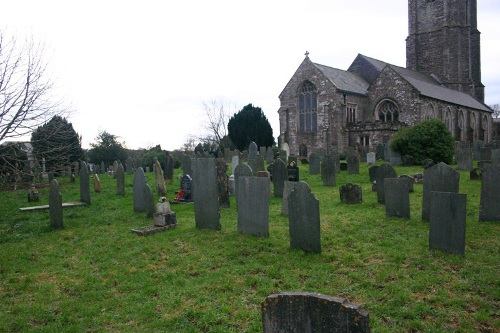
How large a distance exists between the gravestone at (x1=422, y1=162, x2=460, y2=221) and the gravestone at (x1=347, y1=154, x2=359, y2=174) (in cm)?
890

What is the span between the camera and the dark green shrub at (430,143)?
19.5 meters

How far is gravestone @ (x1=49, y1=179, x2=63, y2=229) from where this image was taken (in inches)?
357

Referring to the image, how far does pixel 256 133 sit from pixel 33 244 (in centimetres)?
2893

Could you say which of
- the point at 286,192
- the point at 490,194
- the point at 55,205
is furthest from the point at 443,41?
the point at 55,205

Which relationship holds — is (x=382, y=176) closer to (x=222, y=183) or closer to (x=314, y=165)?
(x=222, y=183)

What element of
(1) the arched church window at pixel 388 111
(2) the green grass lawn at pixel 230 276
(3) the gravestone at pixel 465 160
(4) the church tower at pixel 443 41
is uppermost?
(4) the church tower at pixel 443 41

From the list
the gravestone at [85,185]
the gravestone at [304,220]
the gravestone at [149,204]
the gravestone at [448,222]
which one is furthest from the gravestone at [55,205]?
the gravestone at [448,222]

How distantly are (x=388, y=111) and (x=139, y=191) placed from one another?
2581 centimetres

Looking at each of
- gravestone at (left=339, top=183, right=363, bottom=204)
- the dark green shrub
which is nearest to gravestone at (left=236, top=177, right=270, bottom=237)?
gravestone at (left=339, top=183, right=363, bottom=204)

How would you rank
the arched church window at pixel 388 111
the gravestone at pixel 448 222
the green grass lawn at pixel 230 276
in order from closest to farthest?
the green grass lawn at pixel 230 276
the gravestone at pixel 448 222
the arched church window at pixel 388 111

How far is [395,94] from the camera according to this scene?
100ft

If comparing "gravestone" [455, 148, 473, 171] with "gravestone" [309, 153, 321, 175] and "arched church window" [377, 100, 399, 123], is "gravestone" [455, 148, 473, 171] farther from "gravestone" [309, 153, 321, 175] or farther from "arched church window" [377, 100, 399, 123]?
"arched church window" [377, 100, 399, 123]

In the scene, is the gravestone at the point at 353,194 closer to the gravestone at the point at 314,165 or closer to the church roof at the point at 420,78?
the gravestone at the point at 314,165

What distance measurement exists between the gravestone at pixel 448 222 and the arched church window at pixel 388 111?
26.3 m
